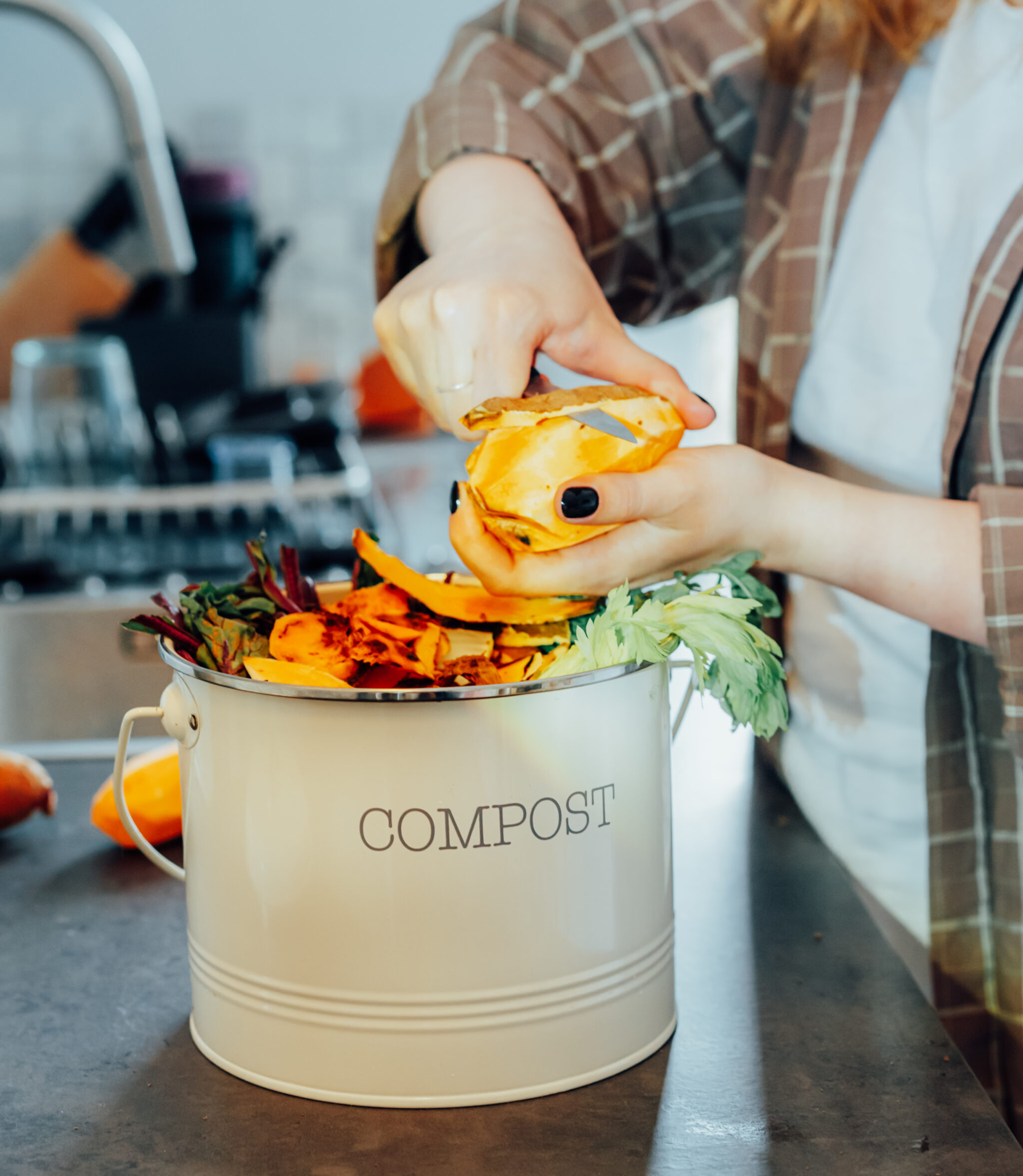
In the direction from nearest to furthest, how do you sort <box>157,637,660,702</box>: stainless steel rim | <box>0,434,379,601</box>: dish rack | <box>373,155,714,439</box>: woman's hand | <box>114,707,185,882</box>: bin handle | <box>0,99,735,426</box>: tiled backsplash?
<box>157,637,660,702</box>: stainless steel rim → <box>114,707,185,882</box>: bin handle → <box>373,155,714,439</box>: woman's hand → <box>0,434,379,601</box>: dish rack → <box>0,99,735,426</box>: tiled backsplash

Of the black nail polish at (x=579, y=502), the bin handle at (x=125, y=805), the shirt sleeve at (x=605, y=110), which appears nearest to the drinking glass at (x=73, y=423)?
the shirt sleeve at (x=605, y=110)

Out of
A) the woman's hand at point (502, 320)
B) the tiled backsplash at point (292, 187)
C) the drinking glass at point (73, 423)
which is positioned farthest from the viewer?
the tiled backsplash at point (292, 187)

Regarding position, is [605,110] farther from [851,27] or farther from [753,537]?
[753,537]

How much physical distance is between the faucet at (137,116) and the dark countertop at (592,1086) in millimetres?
493

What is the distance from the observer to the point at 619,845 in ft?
1.61

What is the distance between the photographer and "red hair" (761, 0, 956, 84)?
82 cm

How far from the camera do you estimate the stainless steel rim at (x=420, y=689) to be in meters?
0.44

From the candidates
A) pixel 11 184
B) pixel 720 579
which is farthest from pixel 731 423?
pixel 720 579

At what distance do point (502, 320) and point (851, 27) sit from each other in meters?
0.38

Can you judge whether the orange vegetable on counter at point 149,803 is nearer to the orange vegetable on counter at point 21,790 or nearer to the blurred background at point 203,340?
the orange vegetable on counter at point 21,790

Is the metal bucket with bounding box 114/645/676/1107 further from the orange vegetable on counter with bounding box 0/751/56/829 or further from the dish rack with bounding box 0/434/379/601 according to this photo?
the dish rack with bounding box 0/434/379/601

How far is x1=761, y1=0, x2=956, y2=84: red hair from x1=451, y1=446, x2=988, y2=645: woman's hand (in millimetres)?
367

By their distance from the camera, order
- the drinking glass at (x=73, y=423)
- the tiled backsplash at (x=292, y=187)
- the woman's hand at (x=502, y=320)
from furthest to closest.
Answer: the tiled backsplash at (x=292, y=187)
the drinking glass at (x=73, y=423)
the woman's hand at (x=502, y=320)

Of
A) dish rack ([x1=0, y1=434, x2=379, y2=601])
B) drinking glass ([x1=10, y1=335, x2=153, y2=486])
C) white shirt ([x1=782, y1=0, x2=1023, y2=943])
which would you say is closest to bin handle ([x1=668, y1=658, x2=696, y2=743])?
white shirt ([x1=782, y1=0, x2=1023, y2=943])
